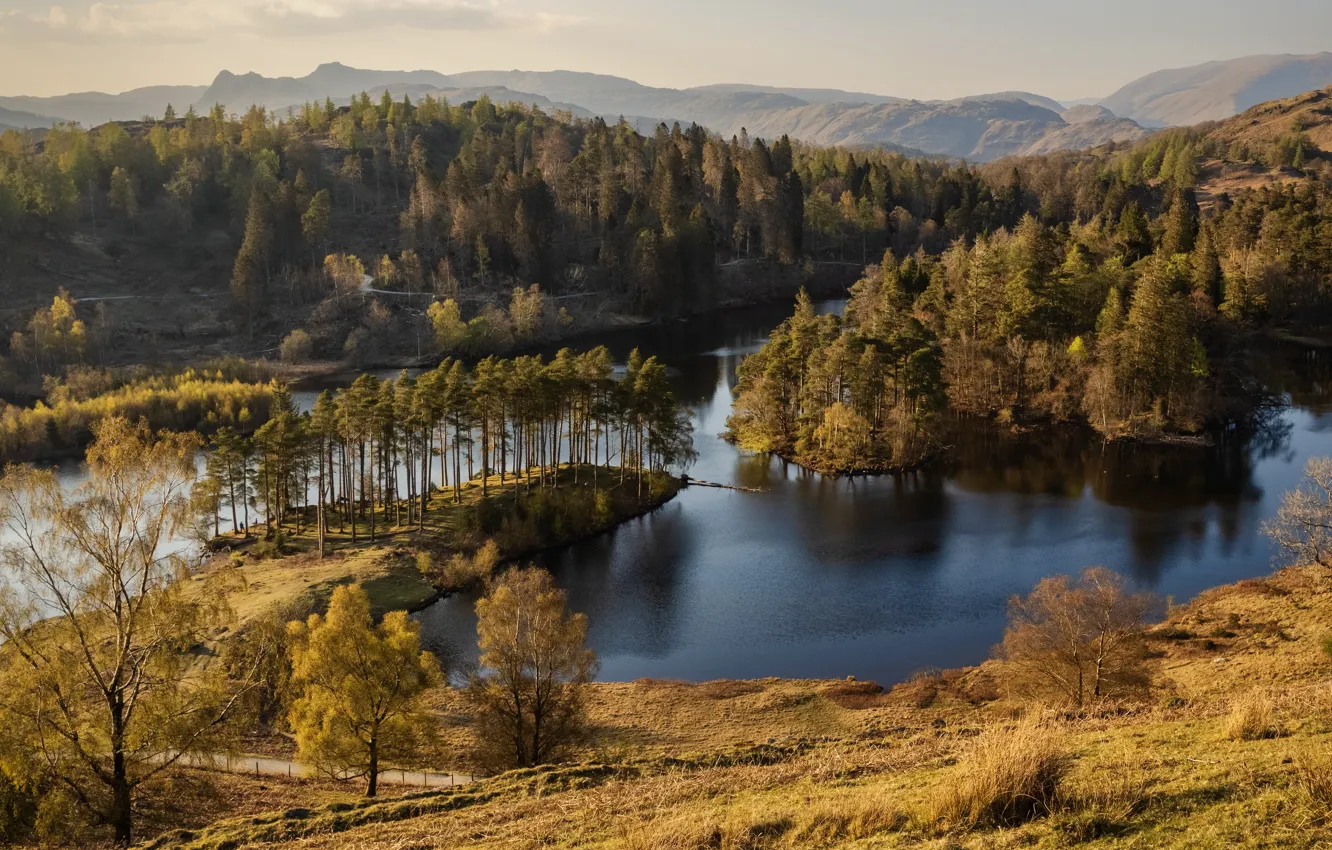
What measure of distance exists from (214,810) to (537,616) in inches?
407

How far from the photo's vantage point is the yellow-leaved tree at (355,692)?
27.8 m

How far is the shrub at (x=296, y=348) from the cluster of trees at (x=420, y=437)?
50.7 m

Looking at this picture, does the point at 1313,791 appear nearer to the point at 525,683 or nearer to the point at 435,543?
the point at 525,683

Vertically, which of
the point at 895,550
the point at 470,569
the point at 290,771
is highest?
the point at 895,550

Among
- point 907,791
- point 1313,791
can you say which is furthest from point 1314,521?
point 1313,791

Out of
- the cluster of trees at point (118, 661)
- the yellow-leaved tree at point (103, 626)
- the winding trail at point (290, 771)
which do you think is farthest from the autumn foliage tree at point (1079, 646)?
the yellow-leaved tree at point (103, 626)

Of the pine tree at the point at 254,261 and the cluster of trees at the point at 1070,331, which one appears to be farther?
the pine tree at the point at 254,261

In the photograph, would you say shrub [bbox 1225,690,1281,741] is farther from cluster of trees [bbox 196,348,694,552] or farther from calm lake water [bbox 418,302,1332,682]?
cluster of trees [bbox 196,348,694,552]

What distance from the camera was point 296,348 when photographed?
117 metres

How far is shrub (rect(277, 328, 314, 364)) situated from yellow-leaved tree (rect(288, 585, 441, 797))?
9552 cm

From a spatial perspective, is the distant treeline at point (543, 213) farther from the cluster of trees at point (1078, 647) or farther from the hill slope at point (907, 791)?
the hill slope at point (907, 791)

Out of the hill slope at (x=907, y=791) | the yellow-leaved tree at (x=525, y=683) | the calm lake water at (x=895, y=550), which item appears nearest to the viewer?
the hill slope at (x=907, y=791)

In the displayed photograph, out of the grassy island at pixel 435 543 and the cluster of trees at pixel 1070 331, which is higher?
the cluster of trees at pixel 1070 331

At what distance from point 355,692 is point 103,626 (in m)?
6.98
